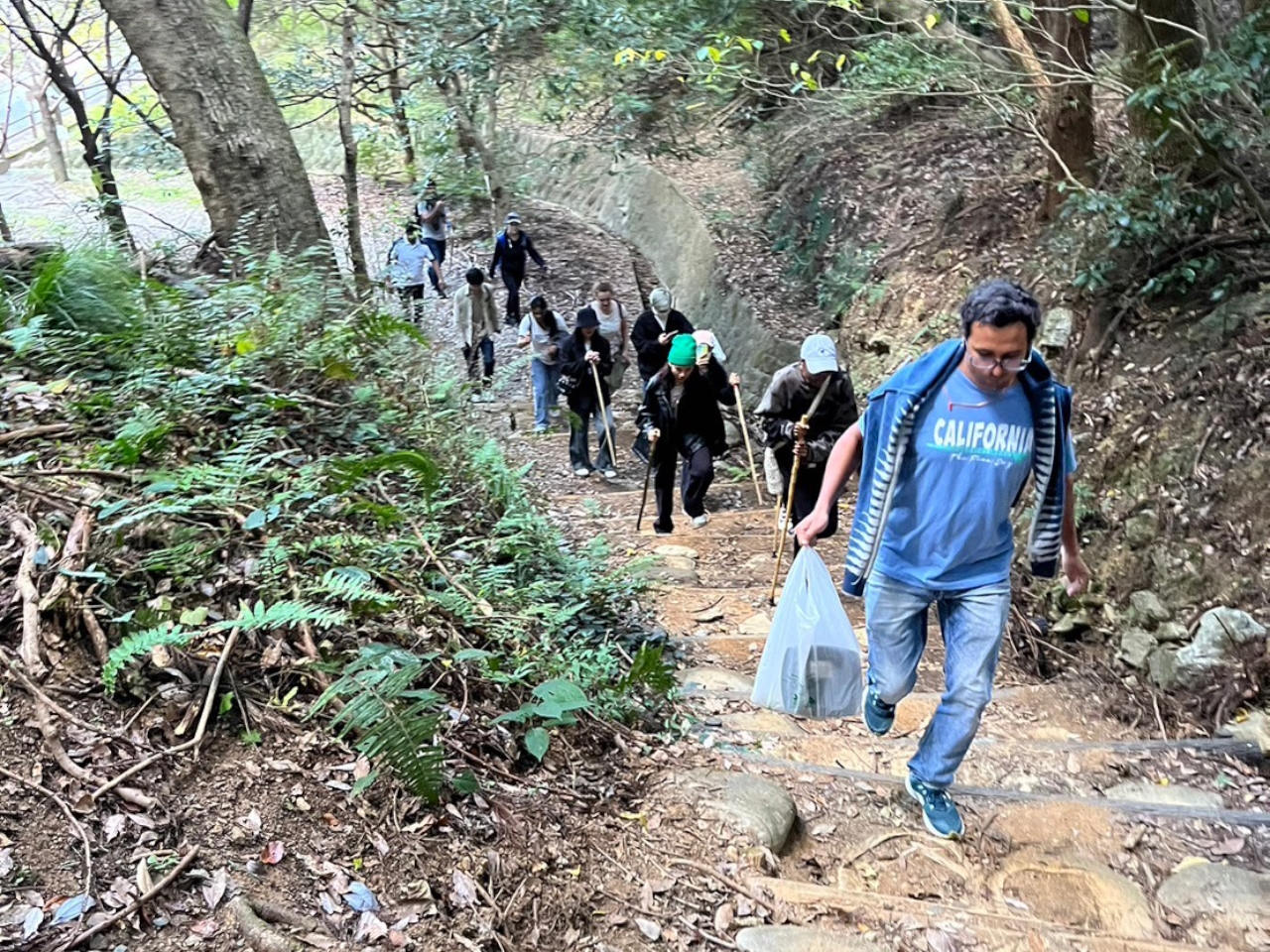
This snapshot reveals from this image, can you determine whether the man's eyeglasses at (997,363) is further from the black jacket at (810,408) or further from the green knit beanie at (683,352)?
the green knit beanie at (683,352)

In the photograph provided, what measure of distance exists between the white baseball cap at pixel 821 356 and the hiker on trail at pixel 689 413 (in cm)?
156

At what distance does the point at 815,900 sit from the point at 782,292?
11996 millimetres

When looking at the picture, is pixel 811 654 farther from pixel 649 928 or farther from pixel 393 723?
pixel 393 723

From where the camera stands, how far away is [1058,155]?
8.61m

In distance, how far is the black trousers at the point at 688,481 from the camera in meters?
7.95

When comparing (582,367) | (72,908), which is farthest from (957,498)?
(582,367)

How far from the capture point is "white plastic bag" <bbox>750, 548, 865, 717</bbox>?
3.78m

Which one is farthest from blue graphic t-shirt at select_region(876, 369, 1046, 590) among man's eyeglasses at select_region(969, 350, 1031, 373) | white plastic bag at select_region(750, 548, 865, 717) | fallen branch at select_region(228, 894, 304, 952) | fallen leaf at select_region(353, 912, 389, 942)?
fallen branch at select_region(228, 894, 304, 952)

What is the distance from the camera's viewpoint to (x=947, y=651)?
11.5 feet

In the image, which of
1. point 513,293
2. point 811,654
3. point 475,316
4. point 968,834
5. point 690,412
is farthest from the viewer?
point 513,293

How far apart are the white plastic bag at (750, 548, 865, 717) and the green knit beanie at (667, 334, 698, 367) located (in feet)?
12.3

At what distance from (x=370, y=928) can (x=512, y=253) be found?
1520 centimetres

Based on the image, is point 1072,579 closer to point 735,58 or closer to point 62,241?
→ point 62,241

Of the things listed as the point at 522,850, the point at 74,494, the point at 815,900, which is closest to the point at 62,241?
the point at 74,494
